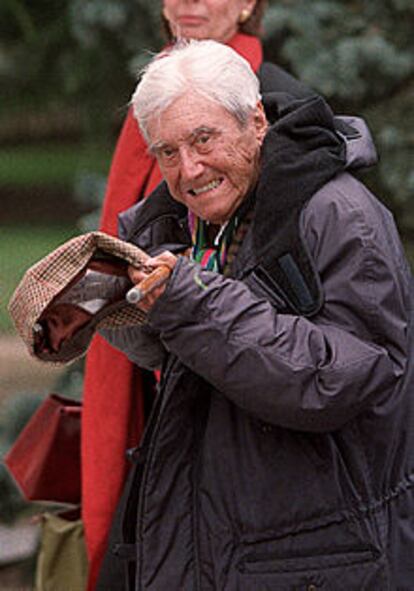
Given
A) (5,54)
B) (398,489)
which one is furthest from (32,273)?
(5,54)

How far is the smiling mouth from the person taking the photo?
9.11 ft

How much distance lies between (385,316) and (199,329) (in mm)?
365

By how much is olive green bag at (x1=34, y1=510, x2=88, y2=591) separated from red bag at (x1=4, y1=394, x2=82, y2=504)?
0.34 ft

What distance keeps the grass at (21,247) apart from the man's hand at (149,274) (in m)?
6.61

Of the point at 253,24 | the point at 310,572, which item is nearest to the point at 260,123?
the point at 310,572

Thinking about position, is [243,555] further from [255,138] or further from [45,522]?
[45,522]

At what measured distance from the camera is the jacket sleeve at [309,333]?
2.53 metres

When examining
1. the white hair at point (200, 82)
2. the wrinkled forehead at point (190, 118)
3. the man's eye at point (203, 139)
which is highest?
the white hair at point (200, 82)

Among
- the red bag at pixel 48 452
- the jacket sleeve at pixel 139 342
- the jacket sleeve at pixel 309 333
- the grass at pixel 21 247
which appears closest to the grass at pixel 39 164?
the grass at pixel 21 247

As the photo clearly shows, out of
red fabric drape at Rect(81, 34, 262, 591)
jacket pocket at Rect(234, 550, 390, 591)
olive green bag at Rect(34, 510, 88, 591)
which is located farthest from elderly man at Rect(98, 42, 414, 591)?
olive green bag at Rect(34, 510, 88, 591)

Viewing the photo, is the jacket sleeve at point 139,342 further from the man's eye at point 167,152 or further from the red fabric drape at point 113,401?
the red fabric drape at point 113,401

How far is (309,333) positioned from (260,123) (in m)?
0.48

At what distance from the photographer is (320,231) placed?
2.67 m

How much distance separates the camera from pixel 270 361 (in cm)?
253
